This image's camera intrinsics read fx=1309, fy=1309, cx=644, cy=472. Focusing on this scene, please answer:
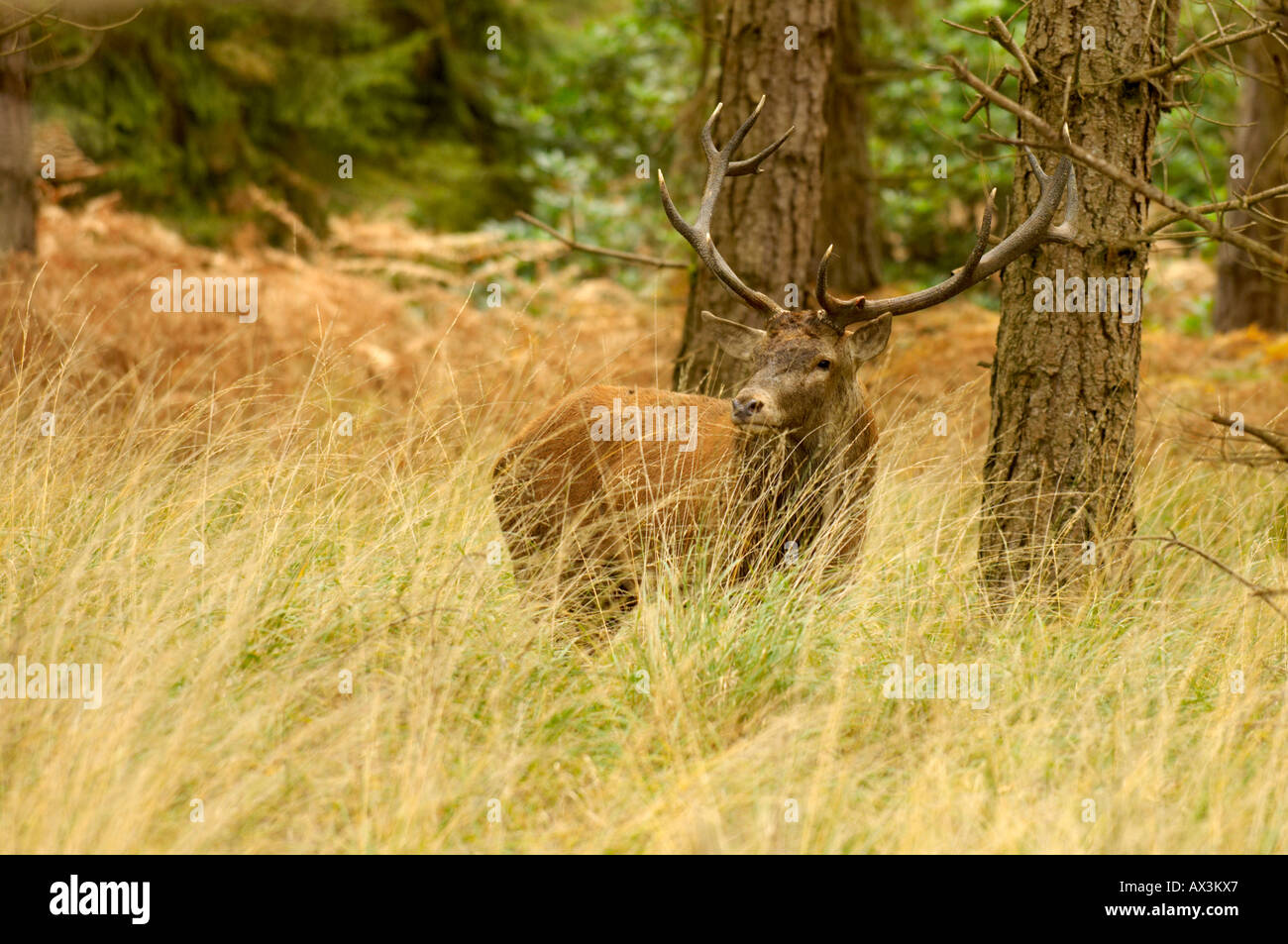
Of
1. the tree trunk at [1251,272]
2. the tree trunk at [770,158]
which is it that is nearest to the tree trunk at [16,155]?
the tree trunk at [770,158]

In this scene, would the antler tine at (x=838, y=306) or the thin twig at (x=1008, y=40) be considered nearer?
the thin twig at (x=1008, y=40)

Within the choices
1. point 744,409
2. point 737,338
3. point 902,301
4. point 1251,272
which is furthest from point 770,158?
point 1251,272

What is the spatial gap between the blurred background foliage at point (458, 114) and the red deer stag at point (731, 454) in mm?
6899

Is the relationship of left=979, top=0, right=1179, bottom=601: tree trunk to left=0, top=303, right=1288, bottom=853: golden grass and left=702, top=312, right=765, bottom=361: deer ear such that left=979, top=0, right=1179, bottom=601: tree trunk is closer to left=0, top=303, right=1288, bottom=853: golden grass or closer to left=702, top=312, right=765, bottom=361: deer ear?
left=0, top=303, right=1288, bottom=853: golden grass

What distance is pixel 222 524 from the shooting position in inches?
203

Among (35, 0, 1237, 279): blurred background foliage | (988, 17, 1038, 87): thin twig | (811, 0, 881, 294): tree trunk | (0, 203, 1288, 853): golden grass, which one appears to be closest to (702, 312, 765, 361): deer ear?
(0, 203, 1288, 853): golden grass

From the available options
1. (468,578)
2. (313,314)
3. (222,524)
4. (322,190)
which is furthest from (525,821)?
(322,190)

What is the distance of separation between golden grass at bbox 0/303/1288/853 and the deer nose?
617mm

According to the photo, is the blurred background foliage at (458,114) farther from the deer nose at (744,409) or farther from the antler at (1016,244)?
the deer nose at (744,409)

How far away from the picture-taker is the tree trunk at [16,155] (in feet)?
27.1

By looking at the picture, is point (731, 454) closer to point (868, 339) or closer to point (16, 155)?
point (868, 339)

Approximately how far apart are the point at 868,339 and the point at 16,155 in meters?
6.11
